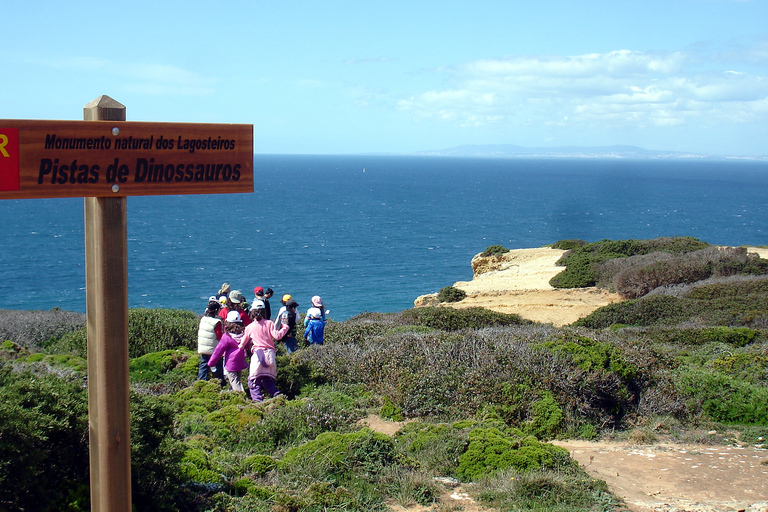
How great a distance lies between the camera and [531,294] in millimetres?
23297

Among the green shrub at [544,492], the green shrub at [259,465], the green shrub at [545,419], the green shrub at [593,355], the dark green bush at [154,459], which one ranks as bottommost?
the green shrub at [545,419]

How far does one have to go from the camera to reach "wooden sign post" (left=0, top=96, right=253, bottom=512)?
2.78 metres

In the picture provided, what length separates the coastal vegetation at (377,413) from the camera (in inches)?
160

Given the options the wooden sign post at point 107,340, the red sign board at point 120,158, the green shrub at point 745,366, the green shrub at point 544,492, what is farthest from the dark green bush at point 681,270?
the wooden sign post at point 107,340

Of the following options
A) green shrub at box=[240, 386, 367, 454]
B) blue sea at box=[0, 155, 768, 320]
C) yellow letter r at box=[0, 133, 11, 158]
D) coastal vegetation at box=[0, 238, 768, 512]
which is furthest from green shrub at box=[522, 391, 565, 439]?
blue sea at box=[0, 155, 768, 320]

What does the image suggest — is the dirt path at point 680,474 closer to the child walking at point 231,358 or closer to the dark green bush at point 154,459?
the dark green bush at point 154,459

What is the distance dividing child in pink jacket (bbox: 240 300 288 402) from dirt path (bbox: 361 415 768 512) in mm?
1638

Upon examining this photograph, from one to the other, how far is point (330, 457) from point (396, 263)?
1798 inches

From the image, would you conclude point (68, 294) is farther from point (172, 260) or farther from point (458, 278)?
point (458, 278)

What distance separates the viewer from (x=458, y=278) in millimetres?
46250

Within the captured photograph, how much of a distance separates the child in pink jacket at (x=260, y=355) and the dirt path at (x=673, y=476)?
1.64 m

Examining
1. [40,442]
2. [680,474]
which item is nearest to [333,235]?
[680,474]

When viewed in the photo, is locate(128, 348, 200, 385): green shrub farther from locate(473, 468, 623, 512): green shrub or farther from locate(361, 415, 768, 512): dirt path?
locate(473, 468, 623, 512): green shrub

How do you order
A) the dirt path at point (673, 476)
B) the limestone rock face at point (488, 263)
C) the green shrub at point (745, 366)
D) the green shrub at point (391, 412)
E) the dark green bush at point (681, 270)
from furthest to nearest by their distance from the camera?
1. the limestone rock face at point (488, 263)
2. the dark green bush at point (681, 270)
3. the green shrub at point (745, 366)
4. the green shrub at point (391, 412)
5. the dirt path at point (673, 476)
